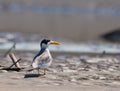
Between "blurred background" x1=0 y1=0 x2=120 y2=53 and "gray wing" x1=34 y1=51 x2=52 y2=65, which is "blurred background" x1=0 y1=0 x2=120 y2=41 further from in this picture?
"gray wing" x1=34 y1=51 x2=52 y2=65

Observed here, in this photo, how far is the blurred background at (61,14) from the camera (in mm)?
34284

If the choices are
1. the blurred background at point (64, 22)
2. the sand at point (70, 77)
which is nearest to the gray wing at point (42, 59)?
the sand at point (70, 77)

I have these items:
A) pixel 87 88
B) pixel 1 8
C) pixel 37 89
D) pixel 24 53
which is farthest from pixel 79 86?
pixel 1 8

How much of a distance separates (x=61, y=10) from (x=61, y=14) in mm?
4386

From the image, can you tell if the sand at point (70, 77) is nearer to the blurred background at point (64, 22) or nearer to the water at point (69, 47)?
the water at point (69, 47)

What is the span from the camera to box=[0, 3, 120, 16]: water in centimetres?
4666

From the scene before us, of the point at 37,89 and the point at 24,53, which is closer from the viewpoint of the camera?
the point at 37,89

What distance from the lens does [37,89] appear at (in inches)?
428

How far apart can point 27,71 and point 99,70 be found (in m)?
1.88

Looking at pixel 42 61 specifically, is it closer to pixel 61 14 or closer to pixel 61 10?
pixel 61 14

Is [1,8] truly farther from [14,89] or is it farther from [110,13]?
[14,89]

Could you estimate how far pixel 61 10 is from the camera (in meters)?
48.4

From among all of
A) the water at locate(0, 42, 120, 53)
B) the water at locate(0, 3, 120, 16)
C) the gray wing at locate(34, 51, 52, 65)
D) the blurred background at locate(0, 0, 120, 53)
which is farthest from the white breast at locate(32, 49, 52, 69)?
the water at locate(0, 3, 120, 16)

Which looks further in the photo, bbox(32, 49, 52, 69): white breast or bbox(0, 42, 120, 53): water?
bbox(0, 42, 120, 53): water
